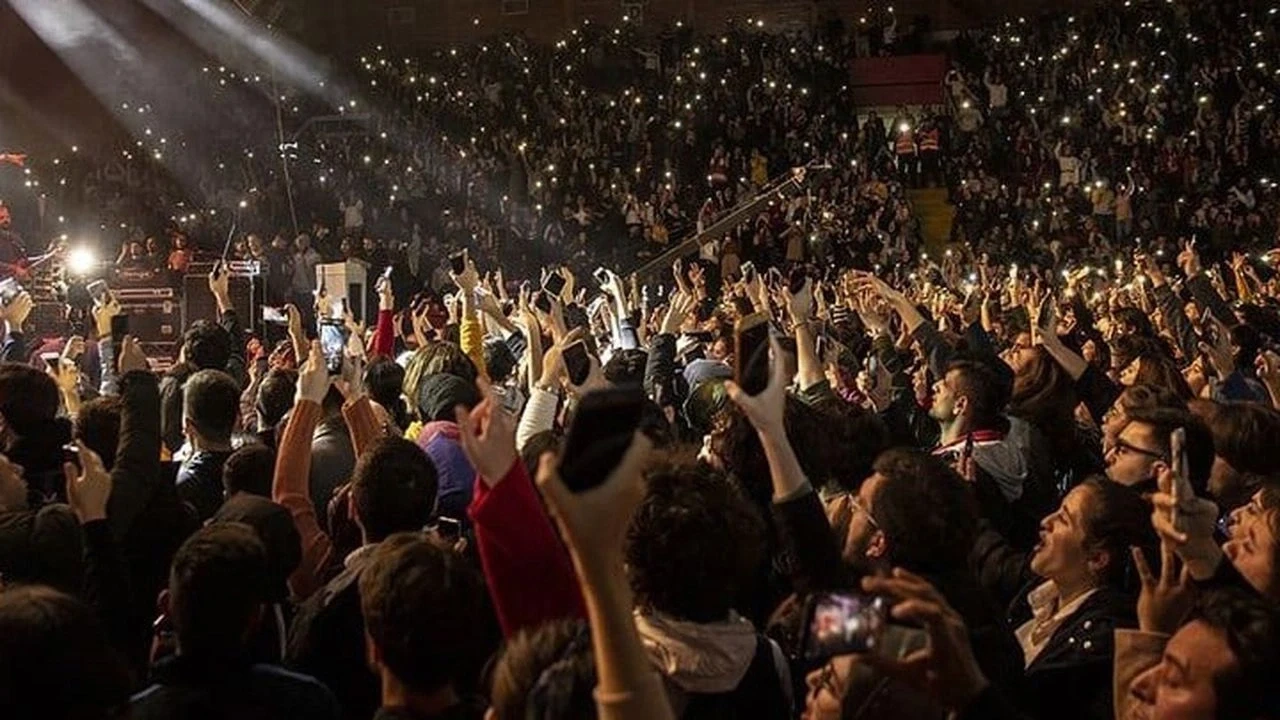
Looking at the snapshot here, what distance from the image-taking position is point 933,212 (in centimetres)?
2231

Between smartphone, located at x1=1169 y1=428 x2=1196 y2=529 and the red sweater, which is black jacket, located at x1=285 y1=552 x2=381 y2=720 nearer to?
the red sweater

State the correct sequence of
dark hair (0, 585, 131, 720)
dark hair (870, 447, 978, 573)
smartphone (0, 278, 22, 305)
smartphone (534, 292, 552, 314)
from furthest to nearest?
1. smartphone (0, 278, 22, 305)
2. smartphone (534, 292, 552, 314)
3. dark hair (870, 447, 978, 573)
4. dark hair (0, 585, 131, 720)

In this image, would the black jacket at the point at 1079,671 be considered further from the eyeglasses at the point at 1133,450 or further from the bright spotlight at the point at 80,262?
the bright spotlight at the point at 80,262

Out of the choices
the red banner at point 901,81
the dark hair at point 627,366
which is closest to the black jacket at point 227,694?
the dark hair at point 627,366

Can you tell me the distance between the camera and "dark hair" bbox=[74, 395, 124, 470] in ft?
12.9

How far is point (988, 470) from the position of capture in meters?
3.91

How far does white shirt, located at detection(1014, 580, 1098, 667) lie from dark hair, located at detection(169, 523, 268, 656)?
5.06 feet

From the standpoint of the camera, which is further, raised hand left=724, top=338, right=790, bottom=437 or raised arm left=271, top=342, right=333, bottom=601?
raised arm left=271, top=342, right=333, bottom=601

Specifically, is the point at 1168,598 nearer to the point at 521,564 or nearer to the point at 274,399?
the point at 521,564

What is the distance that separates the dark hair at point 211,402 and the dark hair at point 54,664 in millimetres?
2037

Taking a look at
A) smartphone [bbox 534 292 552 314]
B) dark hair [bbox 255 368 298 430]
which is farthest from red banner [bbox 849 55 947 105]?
dark hair [bbox 255 368 298 430]

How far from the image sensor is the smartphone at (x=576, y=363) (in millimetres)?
4289

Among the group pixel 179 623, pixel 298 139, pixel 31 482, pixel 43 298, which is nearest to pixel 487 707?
pixel 179 623

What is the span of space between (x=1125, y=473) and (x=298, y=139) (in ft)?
69.5
